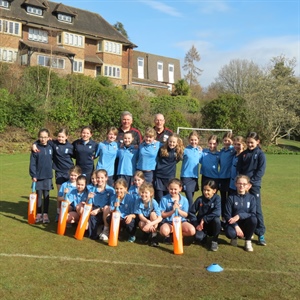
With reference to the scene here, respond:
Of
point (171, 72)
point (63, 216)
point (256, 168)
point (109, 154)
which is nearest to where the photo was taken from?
point (256, 168)

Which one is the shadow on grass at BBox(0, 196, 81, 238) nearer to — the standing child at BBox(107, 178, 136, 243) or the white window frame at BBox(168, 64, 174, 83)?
the standing child at BBox(107, 178, 136, 243)

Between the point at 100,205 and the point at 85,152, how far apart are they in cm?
130

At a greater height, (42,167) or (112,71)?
(112,71)

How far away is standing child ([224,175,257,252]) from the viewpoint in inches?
Result: 242

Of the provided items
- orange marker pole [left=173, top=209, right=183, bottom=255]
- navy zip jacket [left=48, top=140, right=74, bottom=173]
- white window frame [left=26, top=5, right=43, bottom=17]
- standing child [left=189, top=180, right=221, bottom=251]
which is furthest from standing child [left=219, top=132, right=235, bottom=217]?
white window frame [left=26, top=5, right=43, bottom=17]

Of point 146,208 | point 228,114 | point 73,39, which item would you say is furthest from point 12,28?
point 146,208

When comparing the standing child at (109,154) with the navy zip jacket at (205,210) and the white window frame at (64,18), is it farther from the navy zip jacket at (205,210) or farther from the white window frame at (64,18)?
the white window frame at (64,18)

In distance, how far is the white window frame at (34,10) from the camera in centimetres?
3897

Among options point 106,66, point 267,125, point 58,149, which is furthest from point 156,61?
point 58,149

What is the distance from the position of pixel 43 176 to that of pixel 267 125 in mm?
30745

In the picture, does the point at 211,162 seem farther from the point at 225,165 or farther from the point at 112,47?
the point at 112,47

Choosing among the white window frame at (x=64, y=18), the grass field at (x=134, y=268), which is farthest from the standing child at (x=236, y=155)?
the white window frame at (x=64, y=18)

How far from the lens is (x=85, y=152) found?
296 inches

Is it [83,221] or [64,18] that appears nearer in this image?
[83,221]
